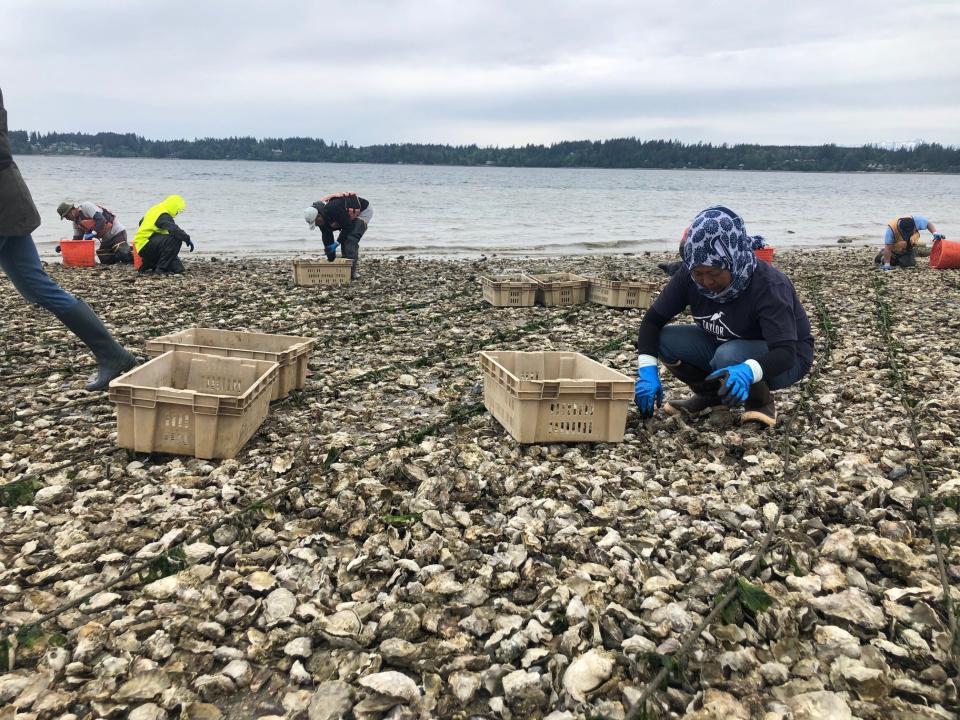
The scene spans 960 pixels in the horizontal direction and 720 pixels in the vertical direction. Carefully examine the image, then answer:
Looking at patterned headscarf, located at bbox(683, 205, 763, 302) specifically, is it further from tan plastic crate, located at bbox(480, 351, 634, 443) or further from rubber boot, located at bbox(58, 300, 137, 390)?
rubber boot, located at bbox(58, 300, 137, 390)

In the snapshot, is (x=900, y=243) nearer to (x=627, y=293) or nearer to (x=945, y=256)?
(x=945, y=256)

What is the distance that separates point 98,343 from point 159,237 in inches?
373

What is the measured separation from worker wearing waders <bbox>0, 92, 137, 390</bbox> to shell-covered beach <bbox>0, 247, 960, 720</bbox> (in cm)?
41

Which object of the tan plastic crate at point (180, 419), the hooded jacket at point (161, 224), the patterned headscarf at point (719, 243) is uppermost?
the hooded jacket at point (161, 224)

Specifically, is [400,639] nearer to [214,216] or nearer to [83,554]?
[83,554]

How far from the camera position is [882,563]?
3.62m

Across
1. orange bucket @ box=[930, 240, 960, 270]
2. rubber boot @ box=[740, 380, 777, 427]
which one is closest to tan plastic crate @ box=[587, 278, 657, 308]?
rubber boot @ box=[740, 380, 777, 427]

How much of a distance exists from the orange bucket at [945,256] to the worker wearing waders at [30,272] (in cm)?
1707

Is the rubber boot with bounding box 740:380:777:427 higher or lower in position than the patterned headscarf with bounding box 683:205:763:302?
lower

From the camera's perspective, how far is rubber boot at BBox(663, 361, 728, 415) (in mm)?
5969

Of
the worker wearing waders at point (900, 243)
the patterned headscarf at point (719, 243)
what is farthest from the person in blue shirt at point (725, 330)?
the worker wearing waders at point (900, 243)

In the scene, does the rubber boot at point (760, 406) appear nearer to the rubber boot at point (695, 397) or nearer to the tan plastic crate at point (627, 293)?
the rubber boot at point (695, 397)

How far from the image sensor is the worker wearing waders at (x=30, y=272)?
18.0 feet

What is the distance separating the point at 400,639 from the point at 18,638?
61.3 inches
